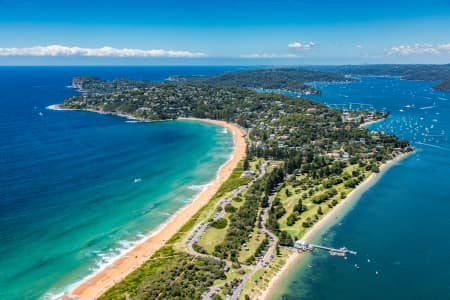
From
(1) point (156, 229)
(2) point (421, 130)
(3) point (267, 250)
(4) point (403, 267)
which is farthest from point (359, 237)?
(2) point (421, 130)

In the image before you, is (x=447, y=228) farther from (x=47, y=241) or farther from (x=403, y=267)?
(x=47, y=241)

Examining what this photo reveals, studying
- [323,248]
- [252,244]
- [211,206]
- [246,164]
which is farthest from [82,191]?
[323,248]

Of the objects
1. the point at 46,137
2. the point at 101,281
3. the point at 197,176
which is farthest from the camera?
the point at 46,137

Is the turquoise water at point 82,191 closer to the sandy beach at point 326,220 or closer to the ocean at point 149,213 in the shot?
the ocean at point 149,213

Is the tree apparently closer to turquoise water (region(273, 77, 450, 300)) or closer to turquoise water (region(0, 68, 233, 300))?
turquoise water (region(0, 68, 233, 300))

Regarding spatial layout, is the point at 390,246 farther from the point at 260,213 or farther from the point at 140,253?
the point at 140,253

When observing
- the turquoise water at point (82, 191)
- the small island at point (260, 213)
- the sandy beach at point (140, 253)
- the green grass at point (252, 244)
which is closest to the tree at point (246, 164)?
the small island at point (260, 213)
